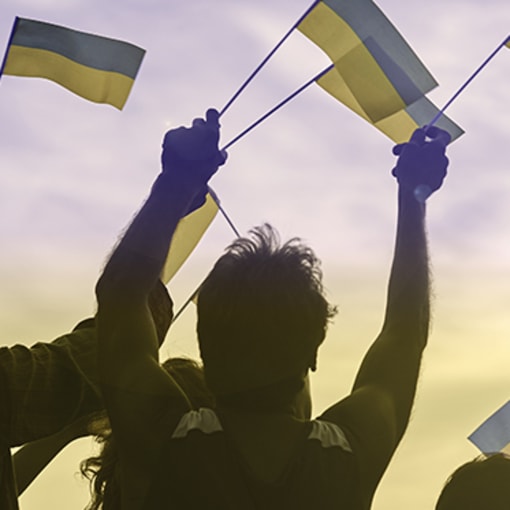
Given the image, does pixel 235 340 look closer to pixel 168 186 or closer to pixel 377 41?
pixel 168 186

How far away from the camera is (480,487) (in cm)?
255

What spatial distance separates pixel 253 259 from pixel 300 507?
49cm

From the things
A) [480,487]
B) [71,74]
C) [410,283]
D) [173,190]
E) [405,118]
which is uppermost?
[71,74]

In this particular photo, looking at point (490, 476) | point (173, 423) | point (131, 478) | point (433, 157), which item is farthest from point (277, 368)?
point (490, 476)

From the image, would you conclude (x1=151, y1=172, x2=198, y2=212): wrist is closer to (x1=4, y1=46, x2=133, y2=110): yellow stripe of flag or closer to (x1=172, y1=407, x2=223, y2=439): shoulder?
(x1=172, y1=407, x2=223, y2=439): shoulder

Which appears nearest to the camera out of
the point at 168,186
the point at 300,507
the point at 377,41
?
the point at 300,507

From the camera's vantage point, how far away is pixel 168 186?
1801mm

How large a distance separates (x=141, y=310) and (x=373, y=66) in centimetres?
163

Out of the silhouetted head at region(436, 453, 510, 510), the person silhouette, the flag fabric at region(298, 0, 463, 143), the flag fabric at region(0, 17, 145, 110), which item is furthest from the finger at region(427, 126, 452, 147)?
the flag fabric at region(0, 17, 145, 110)

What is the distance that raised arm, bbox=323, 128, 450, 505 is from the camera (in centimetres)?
176

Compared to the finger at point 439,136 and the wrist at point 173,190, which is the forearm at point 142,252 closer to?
the wrist at point 173,190

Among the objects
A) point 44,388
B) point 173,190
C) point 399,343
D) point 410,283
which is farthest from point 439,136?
point 44,388

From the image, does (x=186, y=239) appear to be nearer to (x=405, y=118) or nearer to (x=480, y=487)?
(x=405, y=118)

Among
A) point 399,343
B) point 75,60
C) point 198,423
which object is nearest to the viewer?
point 198,423
